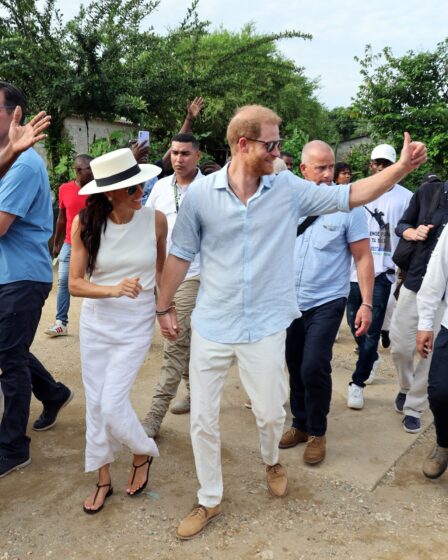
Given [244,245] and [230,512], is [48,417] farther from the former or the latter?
[244,245]

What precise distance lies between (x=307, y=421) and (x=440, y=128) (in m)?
10.7

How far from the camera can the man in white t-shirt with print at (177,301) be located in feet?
13.1

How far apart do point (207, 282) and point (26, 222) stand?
4.10ft

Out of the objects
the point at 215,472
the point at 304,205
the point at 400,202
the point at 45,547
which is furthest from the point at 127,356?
the point at 400,202

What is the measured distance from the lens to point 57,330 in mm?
6414

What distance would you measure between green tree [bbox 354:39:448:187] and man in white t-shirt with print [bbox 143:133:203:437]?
376 inches

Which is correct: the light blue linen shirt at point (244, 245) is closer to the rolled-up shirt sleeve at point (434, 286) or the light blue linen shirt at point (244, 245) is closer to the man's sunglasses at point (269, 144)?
the man's sunglasses at point (269, 144)

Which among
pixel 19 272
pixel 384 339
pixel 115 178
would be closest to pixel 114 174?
pixel 115 178

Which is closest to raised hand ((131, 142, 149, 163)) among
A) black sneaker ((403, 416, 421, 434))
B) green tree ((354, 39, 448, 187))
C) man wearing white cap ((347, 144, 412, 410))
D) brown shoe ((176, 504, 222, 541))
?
man wearing white cap ((347, 144, 412, 410))

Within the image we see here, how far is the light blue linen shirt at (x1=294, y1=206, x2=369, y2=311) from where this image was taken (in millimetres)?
3680

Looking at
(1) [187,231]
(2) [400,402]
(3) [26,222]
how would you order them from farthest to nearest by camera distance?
(2) [400,402] < (3) [26,222] < (1) [187,231]

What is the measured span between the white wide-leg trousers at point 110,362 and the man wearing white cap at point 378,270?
2284 mm

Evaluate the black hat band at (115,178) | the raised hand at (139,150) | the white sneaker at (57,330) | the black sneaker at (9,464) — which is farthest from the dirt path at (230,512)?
the white sneaker at (57,330)

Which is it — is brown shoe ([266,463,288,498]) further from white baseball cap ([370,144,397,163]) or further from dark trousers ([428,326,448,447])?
white baseball cap ([370,144,397,163])
